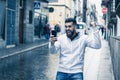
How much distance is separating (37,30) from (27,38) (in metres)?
5.73

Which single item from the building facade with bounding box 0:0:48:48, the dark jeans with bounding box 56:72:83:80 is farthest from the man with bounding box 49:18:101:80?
the building facade with bounding box 0:0:48:48

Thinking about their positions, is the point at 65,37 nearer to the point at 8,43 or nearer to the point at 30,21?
the point at 8,43

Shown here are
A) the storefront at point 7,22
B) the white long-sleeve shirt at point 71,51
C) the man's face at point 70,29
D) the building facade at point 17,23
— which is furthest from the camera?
the building facade at point 17,23

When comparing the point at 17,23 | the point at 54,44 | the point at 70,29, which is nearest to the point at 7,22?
the point at 17,23

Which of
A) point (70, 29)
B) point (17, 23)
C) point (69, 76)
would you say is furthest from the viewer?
point (17, 23)

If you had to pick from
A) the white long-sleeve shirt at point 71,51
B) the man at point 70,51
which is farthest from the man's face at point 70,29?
the white long-sleeve shirt at point 71,51

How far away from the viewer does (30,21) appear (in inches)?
1358

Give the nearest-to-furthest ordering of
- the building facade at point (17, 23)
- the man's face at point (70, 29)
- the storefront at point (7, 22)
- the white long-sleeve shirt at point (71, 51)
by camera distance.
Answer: the man's face at point (70, 29), the white long-sleeve shirt at point (71, 51), the storefront at point (7, 22), the building facade at point (17, 23)

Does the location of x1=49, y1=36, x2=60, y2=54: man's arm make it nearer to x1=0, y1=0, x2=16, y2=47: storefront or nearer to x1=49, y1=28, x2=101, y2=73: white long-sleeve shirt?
x1=49, y1=28, x2=101, y2=73: white long-sleeve shirt

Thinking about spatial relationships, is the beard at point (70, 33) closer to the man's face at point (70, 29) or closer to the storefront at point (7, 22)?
the man's face at point (70, 29)

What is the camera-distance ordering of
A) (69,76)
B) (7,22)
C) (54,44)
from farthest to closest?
(7,22) < (54,44) < (69,76)

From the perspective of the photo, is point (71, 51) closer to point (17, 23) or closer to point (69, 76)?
point (69, 76)

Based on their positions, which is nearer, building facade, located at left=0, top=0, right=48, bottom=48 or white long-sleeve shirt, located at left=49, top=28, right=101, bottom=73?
white long-sleeve shirt, located at left=49, top=28, right=101, bottom=73

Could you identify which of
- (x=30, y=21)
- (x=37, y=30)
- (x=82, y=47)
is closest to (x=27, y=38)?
(x=30, y=21)
